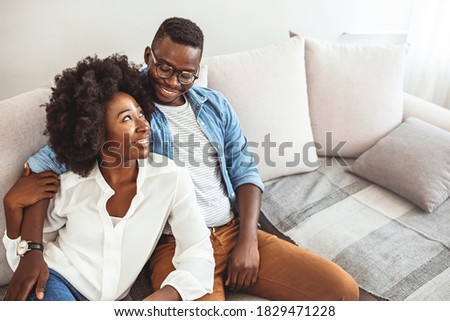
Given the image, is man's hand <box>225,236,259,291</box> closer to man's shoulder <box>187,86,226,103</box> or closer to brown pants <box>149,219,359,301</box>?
brown pants <box>149,219,359,301</box>

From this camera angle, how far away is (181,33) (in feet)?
3.86

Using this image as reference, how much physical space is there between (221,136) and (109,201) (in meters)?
0.42

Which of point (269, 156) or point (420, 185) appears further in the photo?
point (269, 156)

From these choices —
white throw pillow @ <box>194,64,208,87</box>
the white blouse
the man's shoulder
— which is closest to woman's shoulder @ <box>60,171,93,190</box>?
the white blouse

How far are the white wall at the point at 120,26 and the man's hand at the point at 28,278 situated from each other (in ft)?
2.67

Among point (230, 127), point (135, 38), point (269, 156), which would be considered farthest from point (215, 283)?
point (135, 38)

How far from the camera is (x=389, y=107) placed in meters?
1.83

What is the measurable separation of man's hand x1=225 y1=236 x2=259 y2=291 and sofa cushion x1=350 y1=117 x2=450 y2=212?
67cm

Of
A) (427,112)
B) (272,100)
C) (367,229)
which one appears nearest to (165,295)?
(367,229)

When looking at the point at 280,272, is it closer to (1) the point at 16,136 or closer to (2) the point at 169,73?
(2) the point at 169,73

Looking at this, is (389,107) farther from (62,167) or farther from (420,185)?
(62,167)

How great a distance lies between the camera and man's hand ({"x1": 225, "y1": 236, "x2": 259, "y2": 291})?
1230 mm

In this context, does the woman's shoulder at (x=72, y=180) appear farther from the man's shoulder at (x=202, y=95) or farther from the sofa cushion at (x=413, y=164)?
the sofa cushion at (x=413, y=164)

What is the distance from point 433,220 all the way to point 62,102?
1.26 metres
